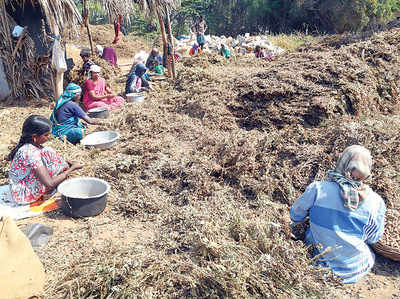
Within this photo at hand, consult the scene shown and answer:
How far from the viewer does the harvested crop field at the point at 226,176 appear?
189 cm

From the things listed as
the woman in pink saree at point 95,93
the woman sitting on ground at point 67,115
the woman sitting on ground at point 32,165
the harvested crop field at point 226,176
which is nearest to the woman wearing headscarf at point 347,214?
the harvested crop field at point 226,176

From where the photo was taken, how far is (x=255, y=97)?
4688mm

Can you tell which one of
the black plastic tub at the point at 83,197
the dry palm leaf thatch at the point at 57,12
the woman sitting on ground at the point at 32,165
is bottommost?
the black plastic tub at the point at 83,197

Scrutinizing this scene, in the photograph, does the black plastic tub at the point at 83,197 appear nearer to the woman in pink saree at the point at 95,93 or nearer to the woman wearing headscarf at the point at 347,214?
the woman wearing headscarf at the point at 347,214

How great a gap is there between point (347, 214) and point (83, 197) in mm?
2109

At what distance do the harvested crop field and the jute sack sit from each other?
0.45 ft

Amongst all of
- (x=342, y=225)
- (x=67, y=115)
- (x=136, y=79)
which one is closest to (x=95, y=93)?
(x=136, y=79)

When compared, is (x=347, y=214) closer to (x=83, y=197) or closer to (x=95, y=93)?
(x=83, y=197)

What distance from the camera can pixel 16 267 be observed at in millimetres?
1731

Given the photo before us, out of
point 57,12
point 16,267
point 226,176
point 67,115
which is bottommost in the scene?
point 226,176

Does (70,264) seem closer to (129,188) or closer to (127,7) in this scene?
(129,188)

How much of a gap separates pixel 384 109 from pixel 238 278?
14.0 ft

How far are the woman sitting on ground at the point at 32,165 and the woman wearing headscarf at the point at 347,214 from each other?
218cm

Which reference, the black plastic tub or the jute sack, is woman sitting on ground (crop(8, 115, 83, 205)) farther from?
the jute sack
